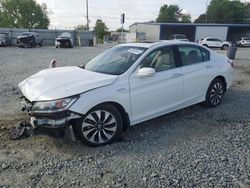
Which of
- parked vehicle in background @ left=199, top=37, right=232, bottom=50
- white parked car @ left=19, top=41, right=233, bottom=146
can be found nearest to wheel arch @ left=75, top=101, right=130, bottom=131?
white parked car @ left=19, top=41, right=233, bottom=146

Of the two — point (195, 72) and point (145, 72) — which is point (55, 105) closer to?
point (145, 72)

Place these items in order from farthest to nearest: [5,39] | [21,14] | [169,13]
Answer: [169,13]
[21,14]
[5,39]

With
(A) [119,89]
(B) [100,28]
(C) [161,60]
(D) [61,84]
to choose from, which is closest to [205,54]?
(C) [161,60]

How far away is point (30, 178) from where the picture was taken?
3053mm

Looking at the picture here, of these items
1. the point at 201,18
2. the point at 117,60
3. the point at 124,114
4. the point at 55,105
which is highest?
the point at 201,18

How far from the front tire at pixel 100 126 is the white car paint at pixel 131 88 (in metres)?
0.14

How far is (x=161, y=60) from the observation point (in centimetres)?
452

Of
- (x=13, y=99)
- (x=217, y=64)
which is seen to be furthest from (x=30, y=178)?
(x=217, y=64)

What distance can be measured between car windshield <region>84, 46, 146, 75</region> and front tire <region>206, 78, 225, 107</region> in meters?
2.01

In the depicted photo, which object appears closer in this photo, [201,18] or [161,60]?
[161,60]

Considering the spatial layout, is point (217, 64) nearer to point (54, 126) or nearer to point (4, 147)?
point (54, 126)

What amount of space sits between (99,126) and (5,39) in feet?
104

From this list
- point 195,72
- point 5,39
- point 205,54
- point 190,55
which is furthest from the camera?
point 5,39

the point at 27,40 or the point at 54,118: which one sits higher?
the point at 27,40
